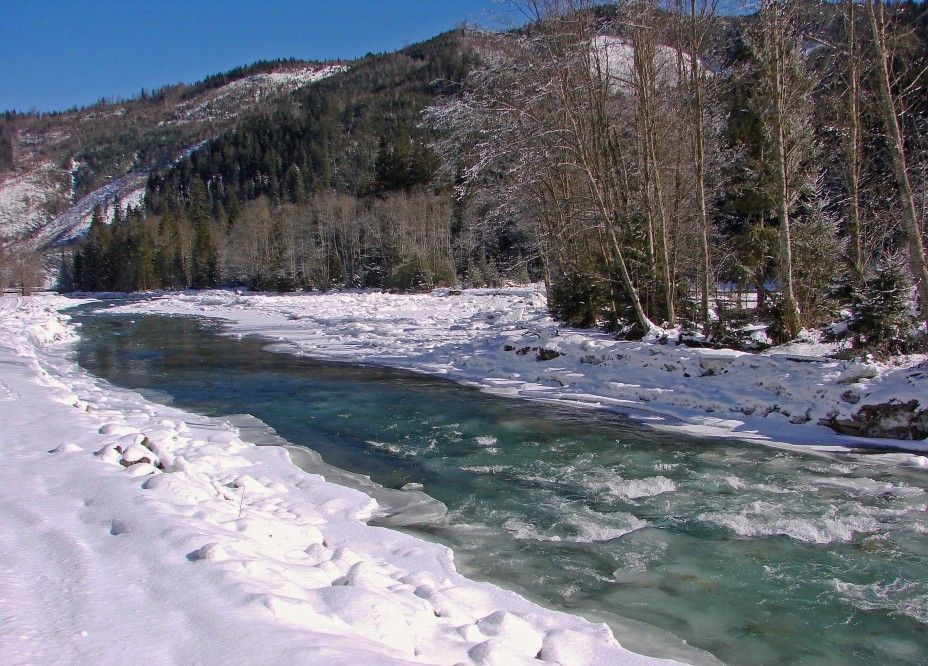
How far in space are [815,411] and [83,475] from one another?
8.91m

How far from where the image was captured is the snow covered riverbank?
2637mm

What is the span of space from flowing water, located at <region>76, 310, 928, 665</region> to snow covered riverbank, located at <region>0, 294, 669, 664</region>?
640 mm

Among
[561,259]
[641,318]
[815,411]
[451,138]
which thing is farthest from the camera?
[561,259]

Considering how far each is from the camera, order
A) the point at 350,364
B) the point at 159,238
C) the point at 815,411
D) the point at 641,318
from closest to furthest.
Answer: the point at 815,411, the point at 641,318, the point at 350,364, the point at 159,238

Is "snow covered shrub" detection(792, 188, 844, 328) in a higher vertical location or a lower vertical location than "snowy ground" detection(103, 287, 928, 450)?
higher

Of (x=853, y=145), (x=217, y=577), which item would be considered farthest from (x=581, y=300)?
(x=217, y=577)

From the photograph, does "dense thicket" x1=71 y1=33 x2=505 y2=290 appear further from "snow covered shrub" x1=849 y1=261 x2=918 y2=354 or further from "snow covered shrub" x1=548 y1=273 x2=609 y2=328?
"snow covered shrub" x1=849 y1=261 x2=918 y2=354

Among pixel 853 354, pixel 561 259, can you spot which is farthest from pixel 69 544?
pixel 561 259

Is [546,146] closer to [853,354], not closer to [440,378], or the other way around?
[440,378]

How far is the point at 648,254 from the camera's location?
15.0 metres

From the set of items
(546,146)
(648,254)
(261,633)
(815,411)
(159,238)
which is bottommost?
(815,411)

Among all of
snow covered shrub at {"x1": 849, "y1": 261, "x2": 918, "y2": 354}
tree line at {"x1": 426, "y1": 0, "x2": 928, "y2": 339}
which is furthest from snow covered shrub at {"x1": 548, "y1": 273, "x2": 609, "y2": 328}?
snow covered shrub at {"x1": 849, "y1": 261, "x2": 918, "y2": 354}

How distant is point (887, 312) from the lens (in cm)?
918

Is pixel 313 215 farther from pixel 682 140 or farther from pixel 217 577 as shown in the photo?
pixel 217 577
